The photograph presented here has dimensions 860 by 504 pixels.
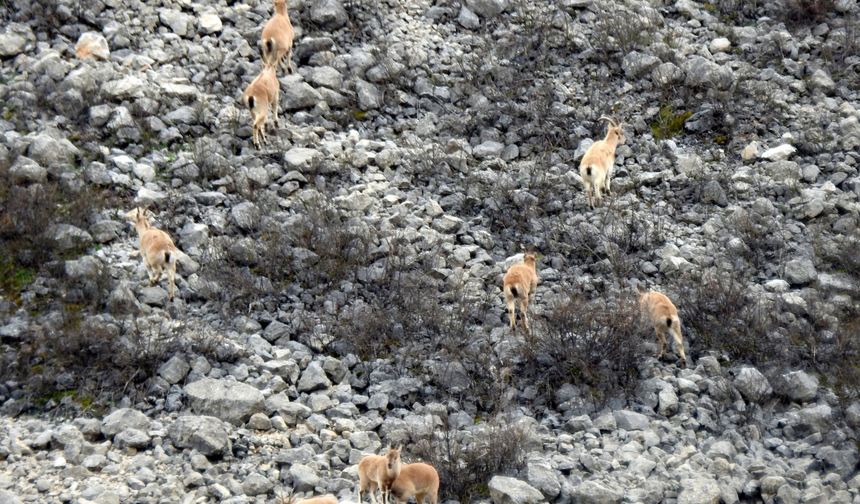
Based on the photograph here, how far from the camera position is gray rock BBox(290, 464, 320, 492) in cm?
985

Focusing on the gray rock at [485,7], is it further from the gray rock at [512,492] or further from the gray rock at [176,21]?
the gray rock at [512,492]

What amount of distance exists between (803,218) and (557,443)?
5.75 meters

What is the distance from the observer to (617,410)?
37.2 ft

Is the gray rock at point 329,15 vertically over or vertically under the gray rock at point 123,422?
over

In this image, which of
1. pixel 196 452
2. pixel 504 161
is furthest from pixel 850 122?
pixel 196 452

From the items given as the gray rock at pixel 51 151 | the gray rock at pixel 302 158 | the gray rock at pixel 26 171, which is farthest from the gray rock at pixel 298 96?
the gray rock at pixel 26 171

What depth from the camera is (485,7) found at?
18.3 meters

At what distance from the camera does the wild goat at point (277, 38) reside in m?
15.9

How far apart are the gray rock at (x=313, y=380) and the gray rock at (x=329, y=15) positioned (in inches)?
306

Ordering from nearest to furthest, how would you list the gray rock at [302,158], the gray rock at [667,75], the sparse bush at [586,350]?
the sparse bush at [586,350]
the gray rock at [302,158]
the gray rock at [667,75]

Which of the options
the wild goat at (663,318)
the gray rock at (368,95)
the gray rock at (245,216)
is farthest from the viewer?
the gray rock at (368,95)

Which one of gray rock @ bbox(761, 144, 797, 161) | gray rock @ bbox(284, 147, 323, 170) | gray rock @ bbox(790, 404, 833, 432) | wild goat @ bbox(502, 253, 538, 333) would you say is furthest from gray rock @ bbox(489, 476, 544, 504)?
gray rock @ bbox(761, 144, 797, 161)

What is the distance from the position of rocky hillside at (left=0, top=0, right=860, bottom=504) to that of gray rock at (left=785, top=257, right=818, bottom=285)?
3 cm

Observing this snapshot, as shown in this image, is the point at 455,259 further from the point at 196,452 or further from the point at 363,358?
the point at 196,452
